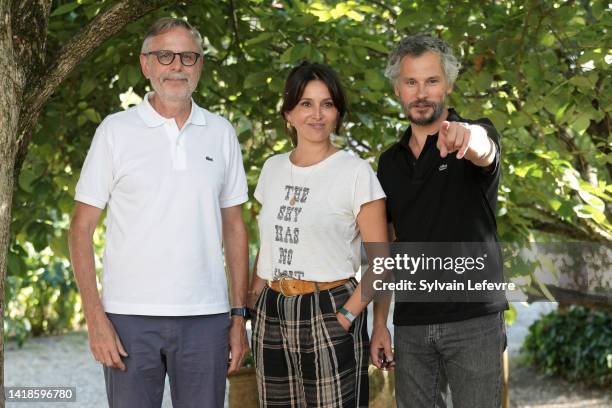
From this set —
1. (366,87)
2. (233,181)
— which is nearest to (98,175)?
(233,181)

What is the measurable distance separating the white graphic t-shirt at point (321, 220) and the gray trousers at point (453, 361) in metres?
0.33

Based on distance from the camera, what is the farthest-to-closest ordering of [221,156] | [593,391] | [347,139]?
[593,391], [347,139], [221,156]

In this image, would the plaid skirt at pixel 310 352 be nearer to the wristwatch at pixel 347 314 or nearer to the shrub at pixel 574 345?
the wristwatch at pixel 347 314

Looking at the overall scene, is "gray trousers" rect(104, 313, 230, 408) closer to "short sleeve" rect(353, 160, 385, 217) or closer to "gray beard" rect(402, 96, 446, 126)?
"short sleeve" rect(353, 160, 385, 217)

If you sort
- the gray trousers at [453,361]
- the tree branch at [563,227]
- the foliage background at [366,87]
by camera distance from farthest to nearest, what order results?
1. the tree branch at [563,227]
2. the foliage background at [366,87]
3. the gray trousers at [453,361]

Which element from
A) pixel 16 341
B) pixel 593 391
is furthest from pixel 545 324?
pixel 16 341

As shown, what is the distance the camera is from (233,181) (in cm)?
298

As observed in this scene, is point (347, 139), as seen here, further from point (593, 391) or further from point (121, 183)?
point (593, 391)

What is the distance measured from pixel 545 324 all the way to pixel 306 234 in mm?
7231

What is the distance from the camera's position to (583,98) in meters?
3.98

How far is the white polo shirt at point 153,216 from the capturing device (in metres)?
2.73

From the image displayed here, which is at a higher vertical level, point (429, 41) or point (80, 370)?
point (429, 41)

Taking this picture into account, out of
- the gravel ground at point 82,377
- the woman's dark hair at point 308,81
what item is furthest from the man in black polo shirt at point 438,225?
the gravel ground at point 82,377

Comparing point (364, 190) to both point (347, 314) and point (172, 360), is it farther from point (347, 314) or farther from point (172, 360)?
point (172, 360)
